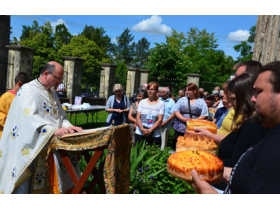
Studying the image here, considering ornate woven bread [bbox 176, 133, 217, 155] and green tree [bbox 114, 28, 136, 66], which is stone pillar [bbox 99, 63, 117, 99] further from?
green tree [bbox 114, 28, 136, 66]

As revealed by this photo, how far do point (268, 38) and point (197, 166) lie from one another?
3800mm

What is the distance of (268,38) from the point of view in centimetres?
460

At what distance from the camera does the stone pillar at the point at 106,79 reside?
17.1 m

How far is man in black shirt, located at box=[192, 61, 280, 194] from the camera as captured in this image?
104 centimetres

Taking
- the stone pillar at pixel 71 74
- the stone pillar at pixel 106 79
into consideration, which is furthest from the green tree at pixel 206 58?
the stone pillar at pixel 71 74

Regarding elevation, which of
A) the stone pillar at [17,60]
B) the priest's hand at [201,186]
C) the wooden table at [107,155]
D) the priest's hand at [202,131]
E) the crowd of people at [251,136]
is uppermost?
the stone pillar at [17,60]

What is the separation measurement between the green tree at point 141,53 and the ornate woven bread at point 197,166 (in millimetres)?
91714

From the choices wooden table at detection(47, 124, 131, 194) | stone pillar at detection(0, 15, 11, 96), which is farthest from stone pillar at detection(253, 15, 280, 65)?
stone pillar at detection(0, 15, 11, 96)

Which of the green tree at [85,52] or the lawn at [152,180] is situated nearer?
the lawn at [152,180]

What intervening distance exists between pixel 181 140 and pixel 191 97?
3.39m

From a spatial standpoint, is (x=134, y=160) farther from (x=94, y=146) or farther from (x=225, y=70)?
(x=225, y=70)

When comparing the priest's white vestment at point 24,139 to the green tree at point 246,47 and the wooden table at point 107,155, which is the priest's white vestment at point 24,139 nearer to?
the wooden table at point 107,155

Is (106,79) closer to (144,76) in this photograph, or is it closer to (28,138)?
(144,76)

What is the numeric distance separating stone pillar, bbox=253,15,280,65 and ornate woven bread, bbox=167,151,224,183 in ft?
8.65
